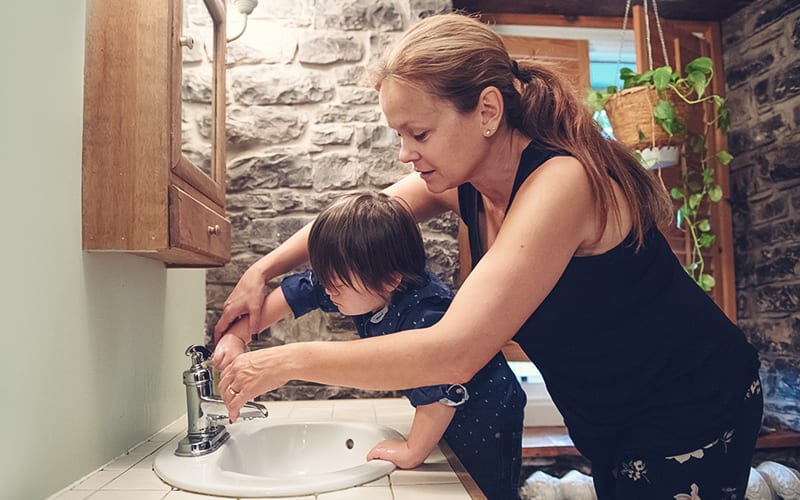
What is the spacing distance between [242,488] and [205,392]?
0.31m

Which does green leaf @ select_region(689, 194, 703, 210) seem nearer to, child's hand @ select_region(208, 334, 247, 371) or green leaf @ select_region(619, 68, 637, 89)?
green leaf @ select_region(619, 68, 637, 89)

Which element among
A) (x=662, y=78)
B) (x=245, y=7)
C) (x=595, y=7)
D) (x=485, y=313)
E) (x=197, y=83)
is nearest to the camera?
(x=485, y=313)

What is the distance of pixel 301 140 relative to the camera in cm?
196

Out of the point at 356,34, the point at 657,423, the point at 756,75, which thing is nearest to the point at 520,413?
the point at 657,423

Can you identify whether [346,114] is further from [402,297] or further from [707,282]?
[707,282]

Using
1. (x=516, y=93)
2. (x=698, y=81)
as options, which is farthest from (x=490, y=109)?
(x=698, y=81)

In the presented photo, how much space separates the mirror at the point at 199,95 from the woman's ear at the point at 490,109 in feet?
1.57

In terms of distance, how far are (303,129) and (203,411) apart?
3.59 feet

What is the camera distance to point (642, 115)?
1.96 metres

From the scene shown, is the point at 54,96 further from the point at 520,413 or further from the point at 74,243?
the point at 520,413

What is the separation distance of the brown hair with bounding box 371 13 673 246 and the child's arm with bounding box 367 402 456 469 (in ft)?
1.31

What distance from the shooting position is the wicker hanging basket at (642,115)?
1.94 metres

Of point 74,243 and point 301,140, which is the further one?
point 301,140

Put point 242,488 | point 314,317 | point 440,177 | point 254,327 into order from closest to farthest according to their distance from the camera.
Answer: point 242,488 → point 440,177 → point 254,327 → point 314,317
